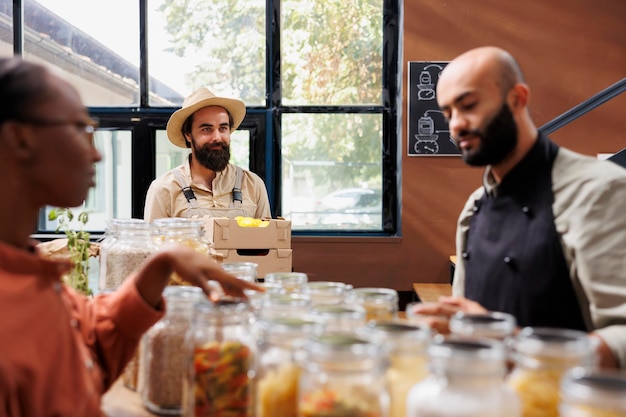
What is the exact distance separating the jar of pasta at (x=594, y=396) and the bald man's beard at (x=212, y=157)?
10.9 feet

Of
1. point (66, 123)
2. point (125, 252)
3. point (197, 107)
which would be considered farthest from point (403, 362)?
point (197, 107)

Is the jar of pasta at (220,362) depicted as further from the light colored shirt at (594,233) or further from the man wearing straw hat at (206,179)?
the man wearing straw hat at (206,179)

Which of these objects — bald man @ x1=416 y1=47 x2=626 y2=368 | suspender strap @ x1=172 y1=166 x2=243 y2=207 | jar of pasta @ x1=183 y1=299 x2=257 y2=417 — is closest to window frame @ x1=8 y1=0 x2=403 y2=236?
suspender strap @ x1=172 y1=166 x2=243 y2=207

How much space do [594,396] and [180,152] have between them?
4.79 meters

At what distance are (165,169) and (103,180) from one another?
0.49 metres

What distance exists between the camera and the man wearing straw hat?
386 centimetres

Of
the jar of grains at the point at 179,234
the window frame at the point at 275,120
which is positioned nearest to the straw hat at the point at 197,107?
the window frame at the point at 275,120

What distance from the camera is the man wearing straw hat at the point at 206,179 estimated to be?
3.86 m

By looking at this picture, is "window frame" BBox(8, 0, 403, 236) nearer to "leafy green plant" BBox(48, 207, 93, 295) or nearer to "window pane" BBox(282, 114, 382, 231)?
"window pane" BBox(282, 114, 382, 231)

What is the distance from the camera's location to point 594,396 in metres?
0.78

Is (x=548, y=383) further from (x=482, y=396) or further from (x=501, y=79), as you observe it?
(x=501, y=79)

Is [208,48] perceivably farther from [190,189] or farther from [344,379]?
[344,379]

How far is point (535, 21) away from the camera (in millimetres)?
4961

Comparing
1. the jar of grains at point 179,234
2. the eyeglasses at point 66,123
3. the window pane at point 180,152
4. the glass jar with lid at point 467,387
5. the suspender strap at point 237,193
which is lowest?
the glass jar with lid at point 467,387
